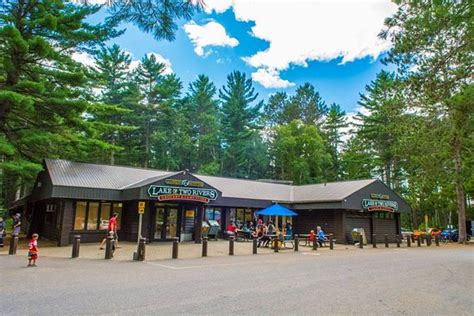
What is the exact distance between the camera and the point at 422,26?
999cm

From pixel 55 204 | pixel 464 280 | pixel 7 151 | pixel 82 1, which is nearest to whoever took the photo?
pixel 82 1

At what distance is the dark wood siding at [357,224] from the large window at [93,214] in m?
14.5

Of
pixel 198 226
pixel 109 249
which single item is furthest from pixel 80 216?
pixel 109 249

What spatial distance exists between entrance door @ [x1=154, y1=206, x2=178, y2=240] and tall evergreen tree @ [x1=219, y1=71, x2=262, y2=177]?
79.0 ft

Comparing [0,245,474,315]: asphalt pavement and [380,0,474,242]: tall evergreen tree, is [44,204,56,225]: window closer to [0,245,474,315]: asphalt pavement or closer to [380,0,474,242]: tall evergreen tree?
[0,245,474,315]: asphalt pavement

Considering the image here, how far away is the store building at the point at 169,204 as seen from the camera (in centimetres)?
1841

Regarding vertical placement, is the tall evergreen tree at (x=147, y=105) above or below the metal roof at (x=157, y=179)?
above

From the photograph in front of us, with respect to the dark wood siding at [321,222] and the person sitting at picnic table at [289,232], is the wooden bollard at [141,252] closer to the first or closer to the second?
the person sitting at picnic table at [289,232]

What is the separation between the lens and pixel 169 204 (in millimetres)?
20188

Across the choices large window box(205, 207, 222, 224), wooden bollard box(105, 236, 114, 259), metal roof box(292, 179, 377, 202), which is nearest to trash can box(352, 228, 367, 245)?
metal roof box(292, 179, 377, 202)

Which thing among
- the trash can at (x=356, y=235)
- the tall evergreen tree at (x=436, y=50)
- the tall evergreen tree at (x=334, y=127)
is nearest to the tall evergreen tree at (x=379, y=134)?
the tall evergreen tree at (x=334, y=127)

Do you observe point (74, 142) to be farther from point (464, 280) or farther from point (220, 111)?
point (220, 111)

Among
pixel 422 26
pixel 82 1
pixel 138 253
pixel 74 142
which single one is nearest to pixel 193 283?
pixel 138 253

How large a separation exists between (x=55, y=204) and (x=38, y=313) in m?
16.4
